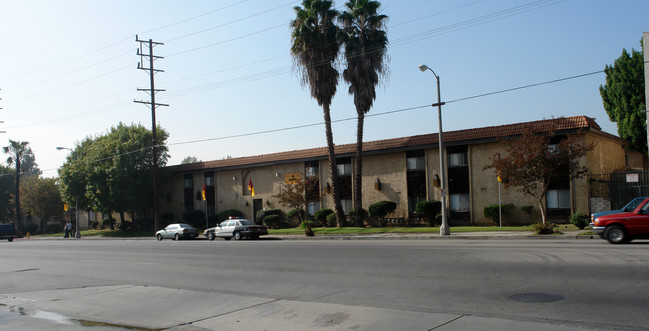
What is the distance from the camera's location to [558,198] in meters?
30.5

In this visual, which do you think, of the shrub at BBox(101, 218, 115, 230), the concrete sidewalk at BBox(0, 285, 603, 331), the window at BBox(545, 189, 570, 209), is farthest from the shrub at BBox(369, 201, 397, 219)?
the shrub at BBox(101, 218, 115, 230)

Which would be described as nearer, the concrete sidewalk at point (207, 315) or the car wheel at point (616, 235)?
the concrete sidewalk at point (207, 315)

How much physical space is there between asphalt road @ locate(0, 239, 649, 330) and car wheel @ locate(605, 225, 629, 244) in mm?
2915

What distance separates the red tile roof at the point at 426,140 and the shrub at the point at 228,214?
4.10 meters

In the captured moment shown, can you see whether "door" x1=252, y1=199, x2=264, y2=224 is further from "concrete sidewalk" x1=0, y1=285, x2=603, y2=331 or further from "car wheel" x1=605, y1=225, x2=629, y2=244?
"concrete sidewalk" x1=0, y1=285, x2=603, y2=331

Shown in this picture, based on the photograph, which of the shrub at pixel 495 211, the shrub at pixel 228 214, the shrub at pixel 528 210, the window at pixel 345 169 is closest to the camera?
the shrub at pixel 528 210

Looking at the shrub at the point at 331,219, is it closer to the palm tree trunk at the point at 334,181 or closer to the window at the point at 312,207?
the palm tree trunk at the point at 334,181

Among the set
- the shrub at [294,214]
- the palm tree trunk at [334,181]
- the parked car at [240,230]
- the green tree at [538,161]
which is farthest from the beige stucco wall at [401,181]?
the parked car at [240,230]

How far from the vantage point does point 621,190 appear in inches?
1109

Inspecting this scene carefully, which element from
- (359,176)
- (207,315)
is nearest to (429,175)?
(359,176)

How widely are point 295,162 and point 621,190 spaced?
78.0 ft

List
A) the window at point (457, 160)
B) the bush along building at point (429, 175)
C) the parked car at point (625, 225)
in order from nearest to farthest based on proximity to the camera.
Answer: the parked car at point (625, 225) < the bush along building at point (429, 175) < the window at point (457, 160)

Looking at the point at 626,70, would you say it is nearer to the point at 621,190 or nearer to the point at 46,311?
the point at 621,190

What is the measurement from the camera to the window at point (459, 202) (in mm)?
33906
